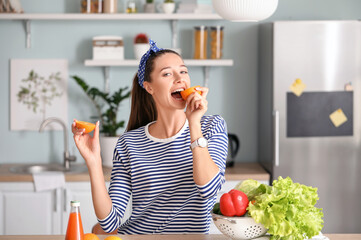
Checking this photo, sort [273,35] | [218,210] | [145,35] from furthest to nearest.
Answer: [145,35]
[273,35]
[218,210]

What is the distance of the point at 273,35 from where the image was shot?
11.4 ft

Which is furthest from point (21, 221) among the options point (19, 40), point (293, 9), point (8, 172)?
point (293, 9)

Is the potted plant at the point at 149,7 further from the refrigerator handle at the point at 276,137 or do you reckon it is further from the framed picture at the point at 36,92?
the refrigerator handle at the point at 276,137

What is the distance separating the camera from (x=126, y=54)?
12.9ft

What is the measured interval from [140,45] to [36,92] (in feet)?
2.83

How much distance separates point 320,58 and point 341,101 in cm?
31

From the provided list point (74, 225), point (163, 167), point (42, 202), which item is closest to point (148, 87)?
point (163, 167)

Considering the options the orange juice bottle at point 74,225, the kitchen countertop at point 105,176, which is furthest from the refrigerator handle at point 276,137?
the orange juice bottle at point 74,225

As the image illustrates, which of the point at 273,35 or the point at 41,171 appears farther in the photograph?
the point at 41,171

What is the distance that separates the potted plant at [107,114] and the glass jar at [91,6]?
471 mm

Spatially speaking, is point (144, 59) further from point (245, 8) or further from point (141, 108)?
point (245, 8)

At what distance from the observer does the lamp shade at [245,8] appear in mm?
2068

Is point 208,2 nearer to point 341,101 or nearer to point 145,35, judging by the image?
point 145,35

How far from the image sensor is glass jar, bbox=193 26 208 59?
3.77 m
